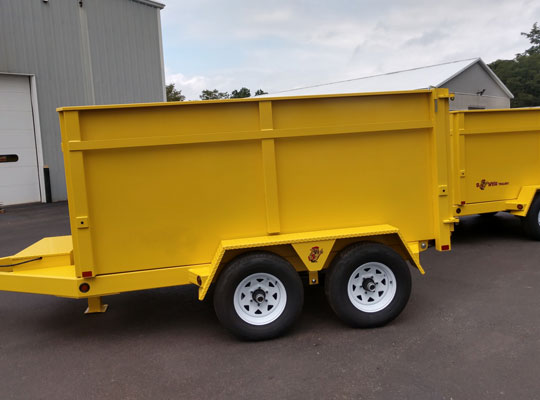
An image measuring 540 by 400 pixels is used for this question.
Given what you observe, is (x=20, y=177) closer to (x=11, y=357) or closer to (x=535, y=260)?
(x=11, y=357)

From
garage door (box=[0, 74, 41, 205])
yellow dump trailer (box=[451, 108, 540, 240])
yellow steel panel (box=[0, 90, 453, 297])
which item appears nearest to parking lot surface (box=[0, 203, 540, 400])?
yellow steel panel (box=[0, 90, 453, 297])

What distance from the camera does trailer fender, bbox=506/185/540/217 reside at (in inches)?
305

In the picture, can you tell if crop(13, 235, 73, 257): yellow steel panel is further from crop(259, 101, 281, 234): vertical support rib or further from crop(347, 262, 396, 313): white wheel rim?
crop(347, 262, 396, 313): white wheel rim

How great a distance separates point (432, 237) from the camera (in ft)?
15.5

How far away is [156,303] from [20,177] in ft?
37.9

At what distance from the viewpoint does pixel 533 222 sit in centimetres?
775

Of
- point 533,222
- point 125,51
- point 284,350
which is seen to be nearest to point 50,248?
point 284,350

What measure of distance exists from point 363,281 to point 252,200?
4.30 ft

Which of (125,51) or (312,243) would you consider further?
(125,51)

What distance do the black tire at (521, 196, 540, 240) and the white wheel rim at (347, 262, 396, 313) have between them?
463 cm

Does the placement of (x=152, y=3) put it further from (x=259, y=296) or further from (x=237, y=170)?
(x=259, y=296)

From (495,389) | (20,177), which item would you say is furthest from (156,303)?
(20,177)

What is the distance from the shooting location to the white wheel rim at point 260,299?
164 inches

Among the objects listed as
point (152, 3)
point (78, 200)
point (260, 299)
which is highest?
point (152, 3)
